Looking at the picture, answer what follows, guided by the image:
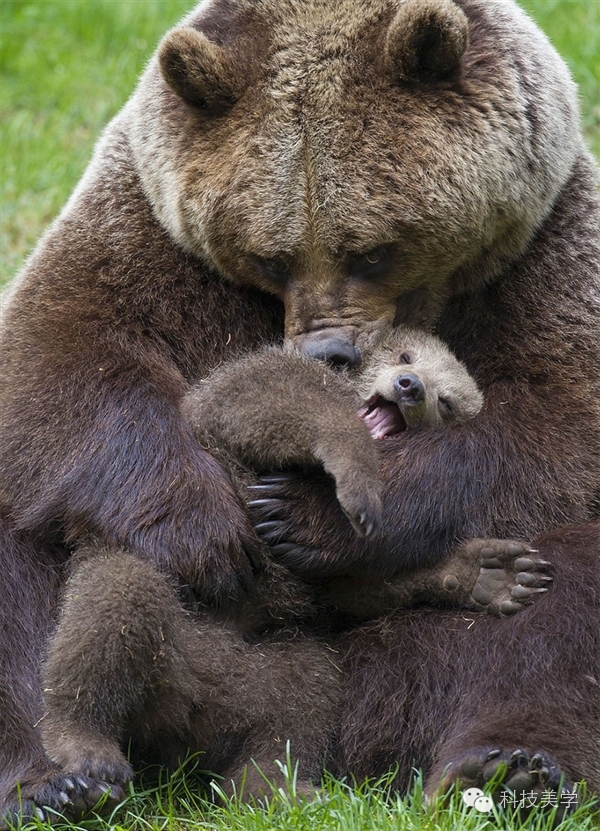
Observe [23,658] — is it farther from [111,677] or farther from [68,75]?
[68,75]

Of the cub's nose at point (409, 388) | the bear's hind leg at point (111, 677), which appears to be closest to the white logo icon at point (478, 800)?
the bear's hind leg at point (111, 677)

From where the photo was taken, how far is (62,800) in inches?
203

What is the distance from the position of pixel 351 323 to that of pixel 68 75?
6.96 m

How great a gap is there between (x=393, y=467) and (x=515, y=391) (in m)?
0.76

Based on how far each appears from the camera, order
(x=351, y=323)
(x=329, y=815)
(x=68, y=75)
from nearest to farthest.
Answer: (x=329, y=815) → (x=351, y=323) → (x=68, y=75)

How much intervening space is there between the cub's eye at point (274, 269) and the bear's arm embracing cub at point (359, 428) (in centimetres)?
41

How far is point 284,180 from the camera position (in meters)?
6.11

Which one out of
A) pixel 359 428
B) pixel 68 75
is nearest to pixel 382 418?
pixel 359 428

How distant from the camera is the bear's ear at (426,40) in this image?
5.98m

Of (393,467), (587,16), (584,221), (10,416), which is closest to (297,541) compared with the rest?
(393,467)

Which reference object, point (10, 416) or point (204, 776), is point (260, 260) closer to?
point (10, 416)

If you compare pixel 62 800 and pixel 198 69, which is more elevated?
pixel 198 69

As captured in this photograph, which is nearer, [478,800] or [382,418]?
[478,800]

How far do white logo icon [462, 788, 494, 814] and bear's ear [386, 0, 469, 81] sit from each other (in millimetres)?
3208
